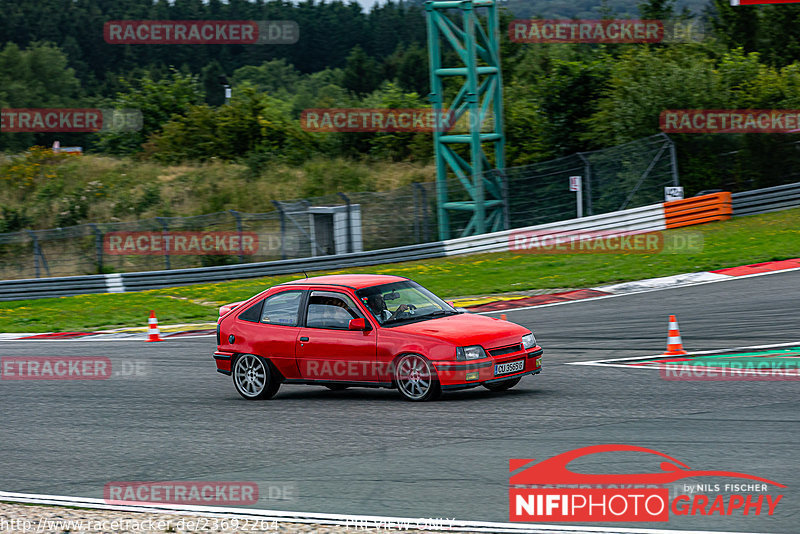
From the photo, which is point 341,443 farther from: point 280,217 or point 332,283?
point 280,217

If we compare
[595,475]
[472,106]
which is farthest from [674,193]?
[595,475]

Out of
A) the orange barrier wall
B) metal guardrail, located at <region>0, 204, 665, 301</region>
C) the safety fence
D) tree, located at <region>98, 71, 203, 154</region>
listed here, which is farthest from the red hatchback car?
tree, located at <region>98, 71, 203, 154</region>

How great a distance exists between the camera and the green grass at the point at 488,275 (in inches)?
846

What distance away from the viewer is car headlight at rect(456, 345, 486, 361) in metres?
9.95

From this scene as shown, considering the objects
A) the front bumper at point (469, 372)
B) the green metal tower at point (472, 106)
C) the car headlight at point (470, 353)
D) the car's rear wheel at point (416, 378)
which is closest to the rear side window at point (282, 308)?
the car's rear wheel at point (416, 378)

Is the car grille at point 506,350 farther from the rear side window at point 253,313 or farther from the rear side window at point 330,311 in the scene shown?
the rear side window at point 253,313

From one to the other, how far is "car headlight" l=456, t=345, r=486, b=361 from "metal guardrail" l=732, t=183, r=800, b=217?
1940 centimetres

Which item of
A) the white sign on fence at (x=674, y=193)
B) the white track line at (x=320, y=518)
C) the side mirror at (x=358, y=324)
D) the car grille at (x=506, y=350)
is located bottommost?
the white track line at (x=320, y=518)

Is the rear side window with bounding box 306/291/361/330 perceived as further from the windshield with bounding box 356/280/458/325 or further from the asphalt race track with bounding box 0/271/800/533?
the asphalt race track with bounding box 0/271/800/533

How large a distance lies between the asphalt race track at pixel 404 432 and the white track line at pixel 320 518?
143 mm

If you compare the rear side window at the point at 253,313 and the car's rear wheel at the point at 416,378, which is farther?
the rear side window at the point at 253,313

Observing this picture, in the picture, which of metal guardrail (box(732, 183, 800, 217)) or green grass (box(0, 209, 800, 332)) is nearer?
green grass (box(0, 209, 800, 332))

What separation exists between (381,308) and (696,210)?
1840cm

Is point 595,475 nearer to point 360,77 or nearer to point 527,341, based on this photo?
point 527,341
